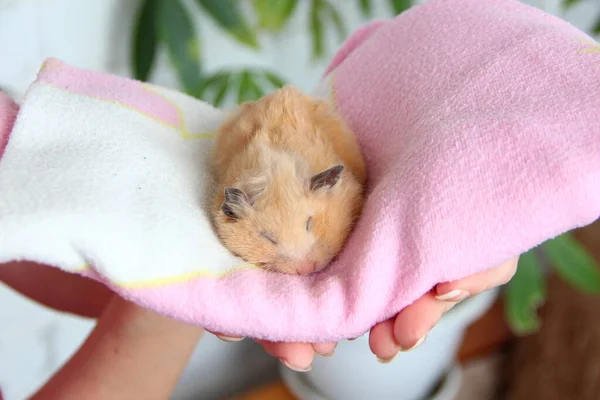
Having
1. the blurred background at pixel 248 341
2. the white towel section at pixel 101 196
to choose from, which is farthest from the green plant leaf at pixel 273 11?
the white towel section at pixel 101 196

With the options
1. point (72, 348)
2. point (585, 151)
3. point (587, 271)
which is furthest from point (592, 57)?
point (72, 348)

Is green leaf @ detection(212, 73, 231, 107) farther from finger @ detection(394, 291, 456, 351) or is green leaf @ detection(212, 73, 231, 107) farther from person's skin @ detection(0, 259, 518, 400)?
finger @ detection(394, 291, 456, 351)

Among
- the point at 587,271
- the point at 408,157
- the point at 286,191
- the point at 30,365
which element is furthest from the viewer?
the point at 30,365

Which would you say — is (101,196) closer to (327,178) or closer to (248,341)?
(327,178)

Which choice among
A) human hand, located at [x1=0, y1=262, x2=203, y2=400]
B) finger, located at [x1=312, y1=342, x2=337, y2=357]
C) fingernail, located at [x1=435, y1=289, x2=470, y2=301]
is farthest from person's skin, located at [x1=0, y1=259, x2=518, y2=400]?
fingernail, located at [x1=435, y1=289, x2=470, y2=301]

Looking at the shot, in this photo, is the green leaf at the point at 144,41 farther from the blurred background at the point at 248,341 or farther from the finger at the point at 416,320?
the finger at the point at 416,320

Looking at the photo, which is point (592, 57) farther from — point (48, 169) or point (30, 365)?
point (30, 365)

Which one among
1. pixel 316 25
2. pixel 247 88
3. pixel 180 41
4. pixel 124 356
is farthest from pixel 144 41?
pixel 124 356
